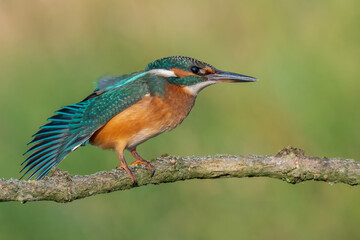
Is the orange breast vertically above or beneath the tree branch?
above

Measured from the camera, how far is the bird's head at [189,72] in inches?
118

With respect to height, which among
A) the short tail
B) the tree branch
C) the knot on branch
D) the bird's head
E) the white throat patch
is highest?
the bird's head

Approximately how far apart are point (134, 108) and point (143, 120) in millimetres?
60

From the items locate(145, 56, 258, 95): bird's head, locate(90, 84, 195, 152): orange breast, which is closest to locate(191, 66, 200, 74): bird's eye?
→ locate(145, 56, 258, 95): bird's head

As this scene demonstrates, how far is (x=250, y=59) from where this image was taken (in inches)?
172

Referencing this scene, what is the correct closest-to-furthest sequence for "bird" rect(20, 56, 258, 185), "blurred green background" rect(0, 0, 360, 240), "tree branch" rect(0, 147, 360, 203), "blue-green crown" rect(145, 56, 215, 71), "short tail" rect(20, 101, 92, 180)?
"tree branch" rect(0, 147, 360, 203) → "short tail" rect(20, 101, 92, 180) → "bird" rect(20, 56, 258, 185) → "blue-green crown" rect(145, 56, 215, 71) → "blurred green background" rect(0, 0, 360, 240)

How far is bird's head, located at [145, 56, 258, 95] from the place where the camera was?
299 centimetres

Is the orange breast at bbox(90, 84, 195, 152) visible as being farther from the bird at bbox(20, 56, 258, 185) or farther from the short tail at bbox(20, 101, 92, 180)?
the short tail at bbox(20, 101, 92, 180)

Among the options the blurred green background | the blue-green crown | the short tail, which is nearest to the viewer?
the short tail

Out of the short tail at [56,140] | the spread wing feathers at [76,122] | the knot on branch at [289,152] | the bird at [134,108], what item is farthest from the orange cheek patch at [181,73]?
the knot on branch at [289,152]

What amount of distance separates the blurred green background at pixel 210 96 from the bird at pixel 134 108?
0.64 m

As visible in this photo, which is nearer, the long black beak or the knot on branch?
the knot on branch

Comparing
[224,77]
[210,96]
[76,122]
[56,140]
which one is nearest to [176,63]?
[224,77]

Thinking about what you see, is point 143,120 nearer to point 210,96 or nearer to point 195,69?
point 195,69
